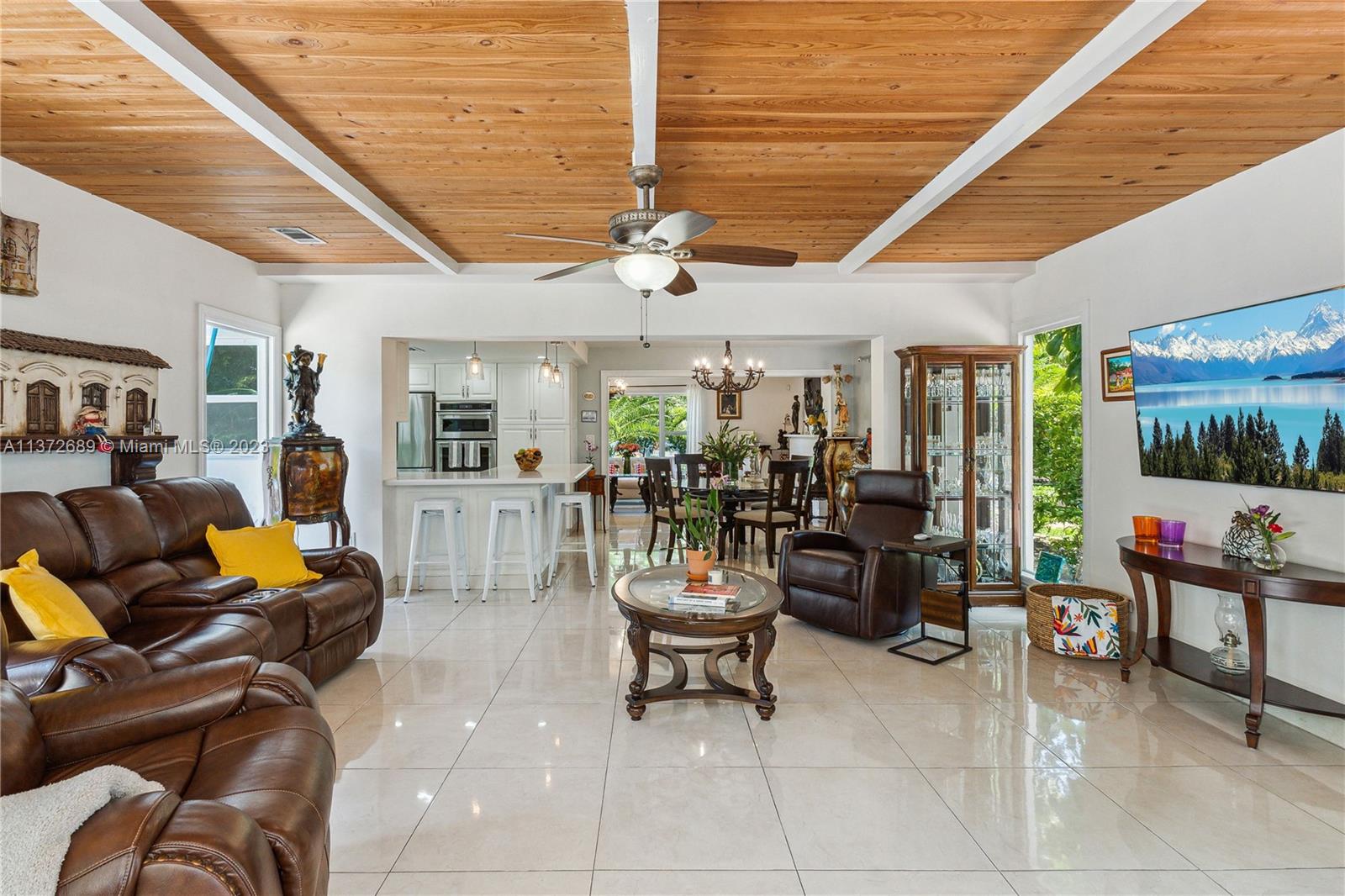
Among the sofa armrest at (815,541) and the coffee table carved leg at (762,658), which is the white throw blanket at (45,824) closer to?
the coffee table carved leg at (762,658)

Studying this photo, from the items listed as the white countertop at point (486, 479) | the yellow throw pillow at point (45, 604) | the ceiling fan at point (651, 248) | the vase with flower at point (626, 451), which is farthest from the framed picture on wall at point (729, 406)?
the yellow throw pillow at point (45, 604)

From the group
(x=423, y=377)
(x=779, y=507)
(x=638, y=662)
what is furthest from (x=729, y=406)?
(x=638, y=662)

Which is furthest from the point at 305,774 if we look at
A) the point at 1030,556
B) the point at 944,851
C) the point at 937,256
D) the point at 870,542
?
the point at 1030,556

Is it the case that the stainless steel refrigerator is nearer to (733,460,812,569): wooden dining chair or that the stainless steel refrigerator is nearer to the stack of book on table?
(733,460,812,569): wooden dining chair

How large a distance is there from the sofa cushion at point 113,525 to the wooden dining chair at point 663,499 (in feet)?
13.7

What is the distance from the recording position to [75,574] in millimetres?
2695

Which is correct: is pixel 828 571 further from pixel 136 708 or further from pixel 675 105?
pixel 136 708

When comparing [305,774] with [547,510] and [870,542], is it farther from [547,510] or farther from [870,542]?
[547,510]

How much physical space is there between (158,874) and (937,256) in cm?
506

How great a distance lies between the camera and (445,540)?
5.49 meters

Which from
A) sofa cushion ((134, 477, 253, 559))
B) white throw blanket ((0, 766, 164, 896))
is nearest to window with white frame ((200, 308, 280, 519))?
sofa cushion ((134, 477, 253, 559))

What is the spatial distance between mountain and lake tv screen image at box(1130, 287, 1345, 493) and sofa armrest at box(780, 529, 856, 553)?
180 cm

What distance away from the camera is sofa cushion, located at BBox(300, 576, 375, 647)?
320cm

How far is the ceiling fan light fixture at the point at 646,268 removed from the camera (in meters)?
2.72
